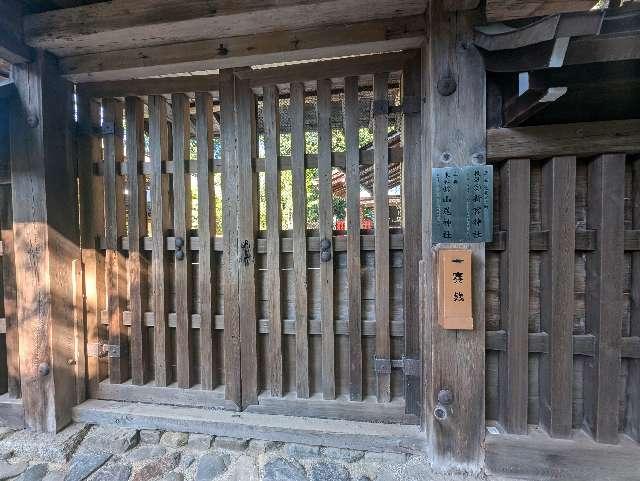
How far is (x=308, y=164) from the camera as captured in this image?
7.30ft

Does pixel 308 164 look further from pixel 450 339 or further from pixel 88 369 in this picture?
pixel 88 369

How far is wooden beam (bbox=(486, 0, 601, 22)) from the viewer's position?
156 cm

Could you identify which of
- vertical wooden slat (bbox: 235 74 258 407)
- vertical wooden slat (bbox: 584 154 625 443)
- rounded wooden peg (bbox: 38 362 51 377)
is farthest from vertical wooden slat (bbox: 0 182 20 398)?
vertical wooden slat (bbox: 584 154 625 443)

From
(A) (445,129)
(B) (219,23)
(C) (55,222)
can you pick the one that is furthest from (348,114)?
(C) (55,222)

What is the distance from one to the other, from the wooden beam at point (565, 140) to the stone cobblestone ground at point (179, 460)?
1961 mm

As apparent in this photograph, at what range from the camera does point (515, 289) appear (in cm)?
179

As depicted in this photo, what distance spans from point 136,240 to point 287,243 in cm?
123

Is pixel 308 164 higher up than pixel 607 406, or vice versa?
pixel 308 164

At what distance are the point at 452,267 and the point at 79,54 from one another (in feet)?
10.0

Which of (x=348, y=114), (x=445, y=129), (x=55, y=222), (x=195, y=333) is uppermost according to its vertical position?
(x=348, y=114)

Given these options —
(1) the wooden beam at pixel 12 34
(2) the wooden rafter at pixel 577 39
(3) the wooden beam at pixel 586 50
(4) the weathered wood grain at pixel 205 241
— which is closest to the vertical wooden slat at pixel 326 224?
(4) the weathered wood grain at pixel 205 241

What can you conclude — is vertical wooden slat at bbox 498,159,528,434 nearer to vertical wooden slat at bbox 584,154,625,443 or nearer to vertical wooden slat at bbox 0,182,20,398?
vertical wooden slat at bbox 584,154,625,443

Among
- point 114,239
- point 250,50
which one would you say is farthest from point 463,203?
point 114,239

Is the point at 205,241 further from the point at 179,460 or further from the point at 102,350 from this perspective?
the point at 179,460
